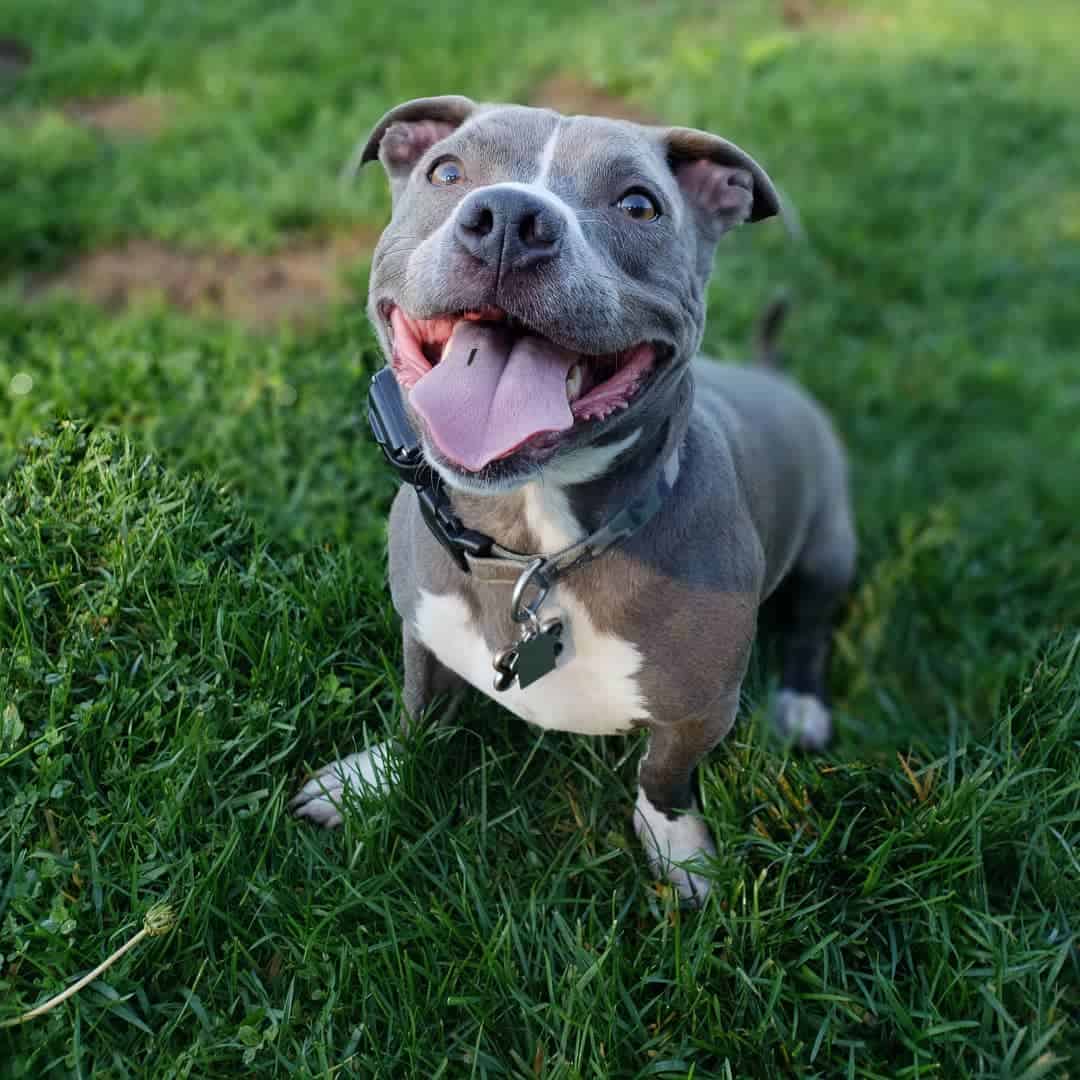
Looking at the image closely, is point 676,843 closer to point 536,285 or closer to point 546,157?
point 536,285

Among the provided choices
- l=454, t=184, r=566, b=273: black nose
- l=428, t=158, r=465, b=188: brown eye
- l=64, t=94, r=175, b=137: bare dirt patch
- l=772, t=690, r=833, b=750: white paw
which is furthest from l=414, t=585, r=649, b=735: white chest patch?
l=64, t=94, r=175, b=137: bare dirt patch

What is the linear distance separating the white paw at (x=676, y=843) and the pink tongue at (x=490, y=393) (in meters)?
1.16

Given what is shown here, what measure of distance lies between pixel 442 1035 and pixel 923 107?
22.8 feet

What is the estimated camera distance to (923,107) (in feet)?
23.3

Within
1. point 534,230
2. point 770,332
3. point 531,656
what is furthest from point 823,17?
point 531,656

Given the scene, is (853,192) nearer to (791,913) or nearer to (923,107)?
(923,107)

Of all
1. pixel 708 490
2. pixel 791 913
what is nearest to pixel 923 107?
pixel 708 490

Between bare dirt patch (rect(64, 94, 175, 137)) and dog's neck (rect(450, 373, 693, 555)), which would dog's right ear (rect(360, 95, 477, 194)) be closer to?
dog's neck (rect(450, 373, 693, 555))

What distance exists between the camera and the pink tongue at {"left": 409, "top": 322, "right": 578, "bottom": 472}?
1973 mm

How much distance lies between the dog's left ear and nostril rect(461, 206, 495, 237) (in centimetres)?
73

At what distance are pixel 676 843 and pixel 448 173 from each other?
1.73m

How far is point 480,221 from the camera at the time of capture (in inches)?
75.1

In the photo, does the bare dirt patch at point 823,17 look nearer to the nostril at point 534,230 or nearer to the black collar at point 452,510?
the black collar at point 452,510

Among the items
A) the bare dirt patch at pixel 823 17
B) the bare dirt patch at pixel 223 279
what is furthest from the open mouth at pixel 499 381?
the bare dirt patch at pixel 823 17
